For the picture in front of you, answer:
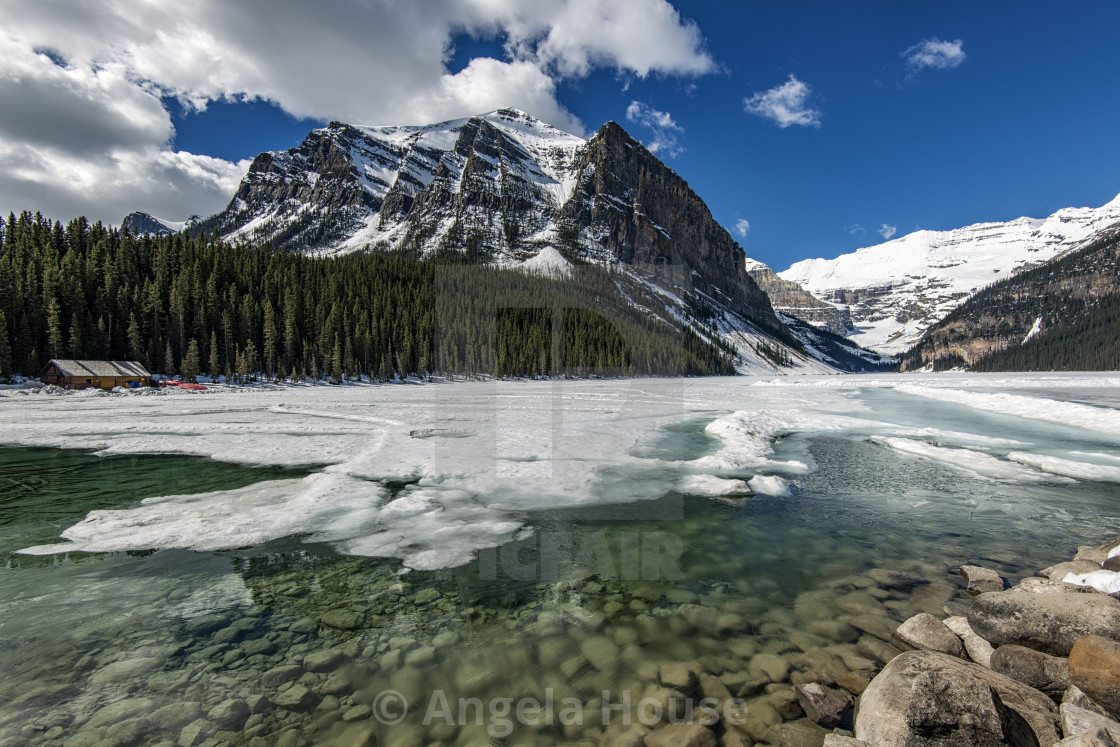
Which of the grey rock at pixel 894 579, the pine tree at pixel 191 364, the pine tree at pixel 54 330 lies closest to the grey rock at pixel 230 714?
the grey rock at pixel 894 579

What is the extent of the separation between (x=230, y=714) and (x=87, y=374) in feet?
215

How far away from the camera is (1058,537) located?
806 cm

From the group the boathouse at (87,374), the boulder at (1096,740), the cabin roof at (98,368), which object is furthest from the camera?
the cabin roof at (98,368)

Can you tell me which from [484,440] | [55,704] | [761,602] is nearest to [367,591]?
[55,704]

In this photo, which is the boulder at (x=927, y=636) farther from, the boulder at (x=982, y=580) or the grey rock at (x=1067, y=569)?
the grey rock at (x=1067, y=569)

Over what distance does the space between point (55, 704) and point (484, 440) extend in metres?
13.3

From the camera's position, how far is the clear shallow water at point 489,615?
4102 mm

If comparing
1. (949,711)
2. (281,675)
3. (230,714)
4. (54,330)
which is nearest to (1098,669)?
(949,711)

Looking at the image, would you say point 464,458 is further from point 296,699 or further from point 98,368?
point 98,368

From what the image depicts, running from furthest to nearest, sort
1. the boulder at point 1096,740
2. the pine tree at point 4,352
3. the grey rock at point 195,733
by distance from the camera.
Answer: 1. the pine tree at point 4,352
2. the grey rock at point 195,733
3. the boulder at point 1096,740

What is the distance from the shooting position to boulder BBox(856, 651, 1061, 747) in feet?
11.3

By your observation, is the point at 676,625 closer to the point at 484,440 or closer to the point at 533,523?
the point at 533,523

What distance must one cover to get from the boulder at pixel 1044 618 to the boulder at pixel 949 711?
2.68 feet

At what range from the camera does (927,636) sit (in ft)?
16.4
